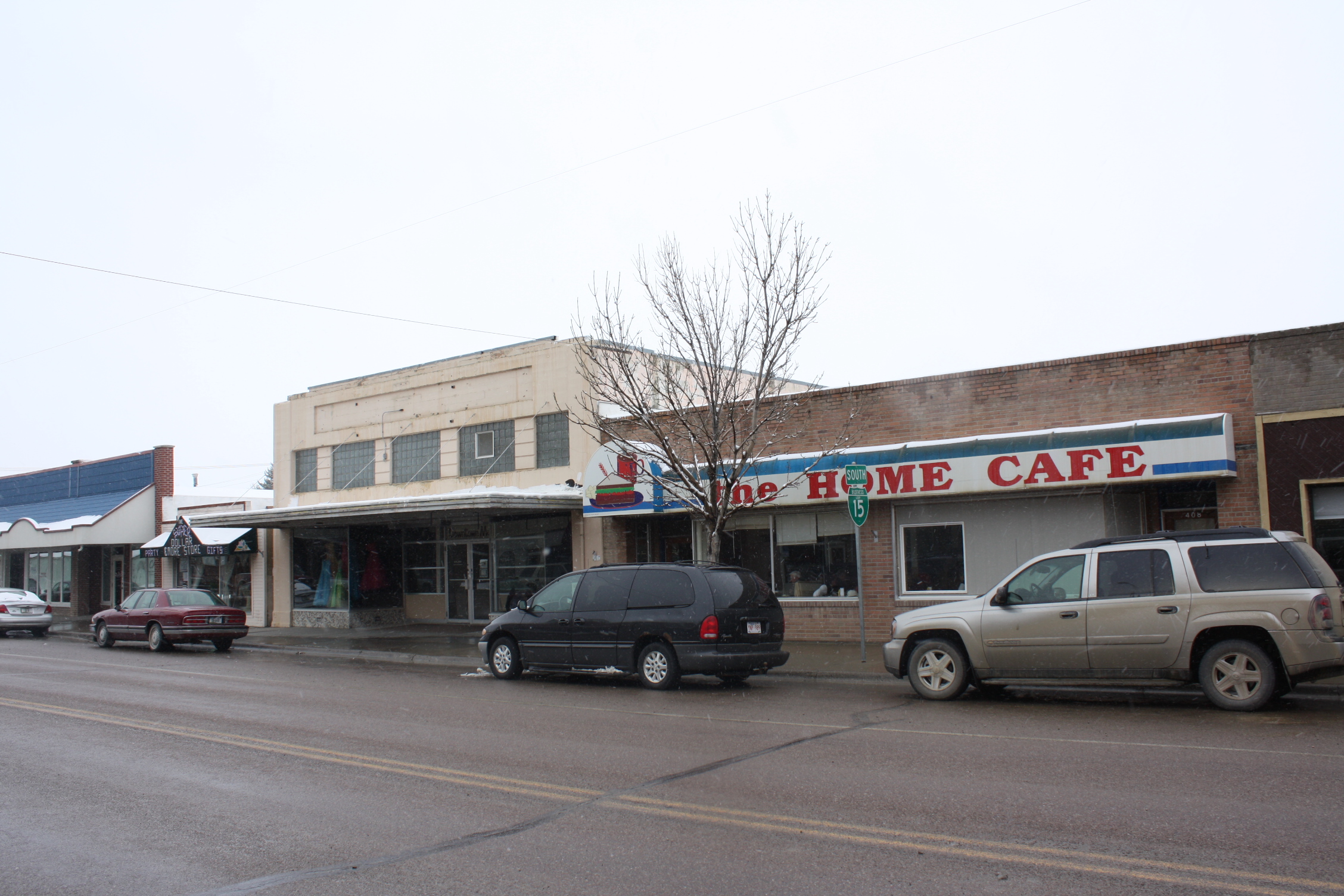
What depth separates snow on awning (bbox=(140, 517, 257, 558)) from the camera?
28547 millimetres

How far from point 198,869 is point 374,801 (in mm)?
1569

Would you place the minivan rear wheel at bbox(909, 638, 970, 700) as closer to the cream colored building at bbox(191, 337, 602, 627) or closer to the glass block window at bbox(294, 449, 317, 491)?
the cream colored building at bbox(191, 337, 602, 627)

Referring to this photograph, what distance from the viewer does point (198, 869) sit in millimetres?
5637

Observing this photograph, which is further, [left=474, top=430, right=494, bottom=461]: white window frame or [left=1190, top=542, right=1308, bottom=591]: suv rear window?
[left=474, top=430, right=494, bottom=461]: white window frame

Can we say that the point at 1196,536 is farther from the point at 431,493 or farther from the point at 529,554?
the point at 431,493

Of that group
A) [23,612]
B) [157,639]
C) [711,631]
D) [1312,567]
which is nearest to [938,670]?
[711,631]

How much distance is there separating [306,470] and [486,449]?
7.49m

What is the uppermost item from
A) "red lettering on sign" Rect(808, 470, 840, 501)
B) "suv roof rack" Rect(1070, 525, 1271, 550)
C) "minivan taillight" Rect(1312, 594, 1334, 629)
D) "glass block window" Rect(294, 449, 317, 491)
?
"glass block window" Rect(294, 449, 317, 491)

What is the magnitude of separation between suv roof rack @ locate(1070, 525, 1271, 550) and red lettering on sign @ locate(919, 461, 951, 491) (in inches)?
210

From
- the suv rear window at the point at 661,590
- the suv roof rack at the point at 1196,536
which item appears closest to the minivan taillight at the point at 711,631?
the suv rear window at the point at 661,590

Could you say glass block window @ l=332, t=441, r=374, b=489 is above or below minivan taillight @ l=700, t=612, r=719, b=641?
above

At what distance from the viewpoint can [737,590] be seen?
1344 centimetres

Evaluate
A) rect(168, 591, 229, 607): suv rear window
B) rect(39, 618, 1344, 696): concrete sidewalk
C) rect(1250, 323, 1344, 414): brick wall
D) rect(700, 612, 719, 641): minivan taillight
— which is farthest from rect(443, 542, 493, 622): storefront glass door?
→ rect(1250, 323, 1344, 414): brick wall

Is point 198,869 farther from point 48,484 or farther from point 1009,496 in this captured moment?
point 48,484
